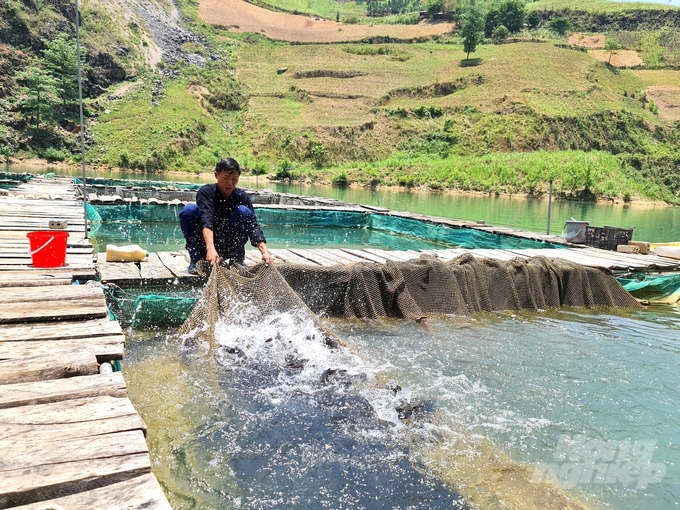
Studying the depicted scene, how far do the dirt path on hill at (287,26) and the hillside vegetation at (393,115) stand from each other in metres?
5.15

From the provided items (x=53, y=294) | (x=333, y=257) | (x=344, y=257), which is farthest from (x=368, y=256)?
(x=53, y=294)

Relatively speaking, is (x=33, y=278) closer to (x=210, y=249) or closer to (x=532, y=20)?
(x=210, y=249)

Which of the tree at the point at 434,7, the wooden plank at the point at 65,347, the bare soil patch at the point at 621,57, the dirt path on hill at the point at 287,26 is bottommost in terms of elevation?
the wooden plank at the point at 65,347

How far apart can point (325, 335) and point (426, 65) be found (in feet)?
227

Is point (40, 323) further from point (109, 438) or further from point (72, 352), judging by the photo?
point (109, 438)

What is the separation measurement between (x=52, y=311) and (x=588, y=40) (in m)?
110

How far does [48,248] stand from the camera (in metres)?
4.24

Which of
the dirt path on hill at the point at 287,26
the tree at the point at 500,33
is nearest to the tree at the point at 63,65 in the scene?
the dirt path on hill at the point at 287,26

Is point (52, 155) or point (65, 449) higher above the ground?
point (52, 155)

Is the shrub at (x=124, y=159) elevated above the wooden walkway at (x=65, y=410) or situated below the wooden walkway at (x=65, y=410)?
above

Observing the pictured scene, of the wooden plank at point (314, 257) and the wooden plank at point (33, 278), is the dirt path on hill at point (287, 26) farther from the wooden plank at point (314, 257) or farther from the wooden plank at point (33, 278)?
the wooden plank at point (33, 278)

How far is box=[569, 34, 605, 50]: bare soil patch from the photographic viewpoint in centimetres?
9162

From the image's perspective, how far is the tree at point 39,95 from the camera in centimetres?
4019

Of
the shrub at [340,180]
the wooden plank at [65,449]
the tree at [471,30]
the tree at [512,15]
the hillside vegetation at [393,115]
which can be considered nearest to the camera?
the wooden plank at [65,449]
